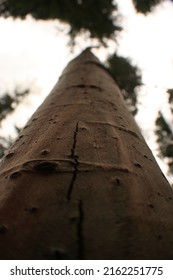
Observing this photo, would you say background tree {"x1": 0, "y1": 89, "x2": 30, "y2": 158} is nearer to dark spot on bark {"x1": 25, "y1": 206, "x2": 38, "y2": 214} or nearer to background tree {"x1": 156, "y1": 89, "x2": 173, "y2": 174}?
background tree {"x1": 156, "y1": 89, "x2": 173, "y2": 174}

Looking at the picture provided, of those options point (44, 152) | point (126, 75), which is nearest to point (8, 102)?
point (126, 75)

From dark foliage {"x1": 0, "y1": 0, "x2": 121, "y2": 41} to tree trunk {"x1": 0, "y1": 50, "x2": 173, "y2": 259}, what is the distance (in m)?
4.42

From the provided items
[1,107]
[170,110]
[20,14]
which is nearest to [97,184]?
[20,14]

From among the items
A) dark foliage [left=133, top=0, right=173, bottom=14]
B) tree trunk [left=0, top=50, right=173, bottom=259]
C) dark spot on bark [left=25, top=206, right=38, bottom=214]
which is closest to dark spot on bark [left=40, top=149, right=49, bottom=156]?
tree trunk [left=0, top=50, right=173, bottom=259]

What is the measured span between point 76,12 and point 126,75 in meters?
1.88

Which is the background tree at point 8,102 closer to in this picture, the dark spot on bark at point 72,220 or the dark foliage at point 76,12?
the dark foliage at point 76,12

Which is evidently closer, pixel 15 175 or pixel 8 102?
pixel 15 175

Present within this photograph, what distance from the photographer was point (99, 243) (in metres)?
0.97

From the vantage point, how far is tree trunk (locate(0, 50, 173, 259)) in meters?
0.98

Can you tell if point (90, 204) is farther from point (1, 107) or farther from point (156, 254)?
point (1, 107)

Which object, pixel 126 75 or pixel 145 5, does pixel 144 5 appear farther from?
pixel 126 75

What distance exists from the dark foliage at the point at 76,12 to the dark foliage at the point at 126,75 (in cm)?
69

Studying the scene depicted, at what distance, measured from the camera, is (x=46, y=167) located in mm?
1291

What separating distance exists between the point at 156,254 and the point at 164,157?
6.67 metres
